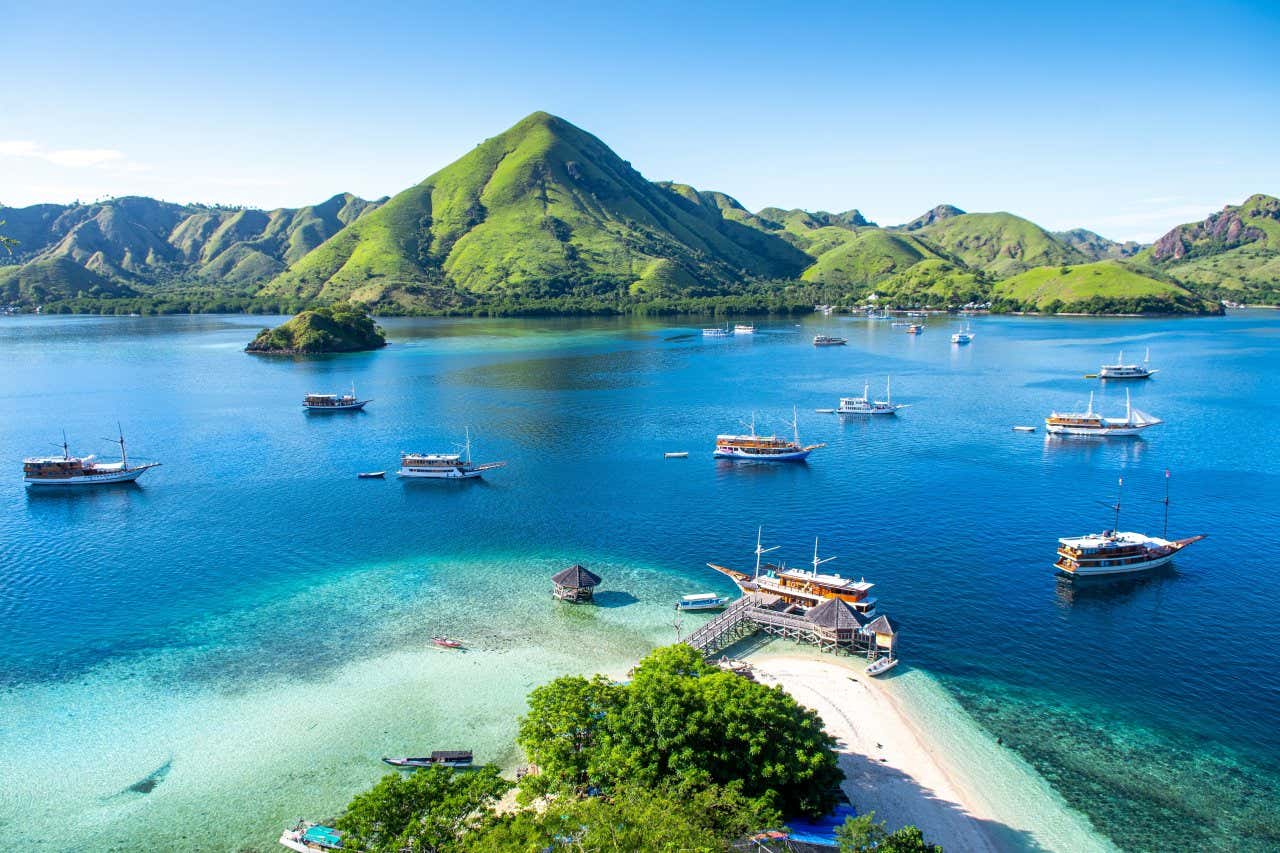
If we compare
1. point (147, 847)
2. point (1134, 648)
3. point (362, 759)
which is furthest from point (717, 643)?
point (147, 847)

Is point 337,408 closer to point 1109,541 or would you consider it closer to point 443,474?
point 443,474

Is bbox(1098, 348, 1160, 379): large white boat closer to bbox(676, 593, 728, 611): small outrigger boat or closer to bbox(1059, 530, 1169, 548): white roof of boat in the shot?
bbox(1059, 530, 1169, 548): white roof of boat

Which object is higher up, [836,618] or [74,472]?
[74,472]

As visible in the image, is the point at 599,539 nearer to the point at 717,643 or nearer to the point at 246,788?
the point at 717,643

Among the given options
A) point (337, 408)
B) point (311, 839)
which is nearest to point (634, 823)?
point (311, 839)

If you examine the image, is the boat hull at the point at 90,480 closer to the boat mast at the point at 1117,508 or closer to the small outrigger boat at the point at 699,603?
the small outrigger boat at the point at 699,603

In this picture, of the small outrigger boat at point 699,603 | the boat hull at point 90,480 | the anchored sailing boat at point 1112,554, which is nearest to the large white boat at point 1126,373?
the anchored sailing boat at point 1112,554

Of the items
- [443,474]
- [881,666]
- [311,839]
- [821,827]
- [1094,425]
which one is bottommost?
[311,839]
